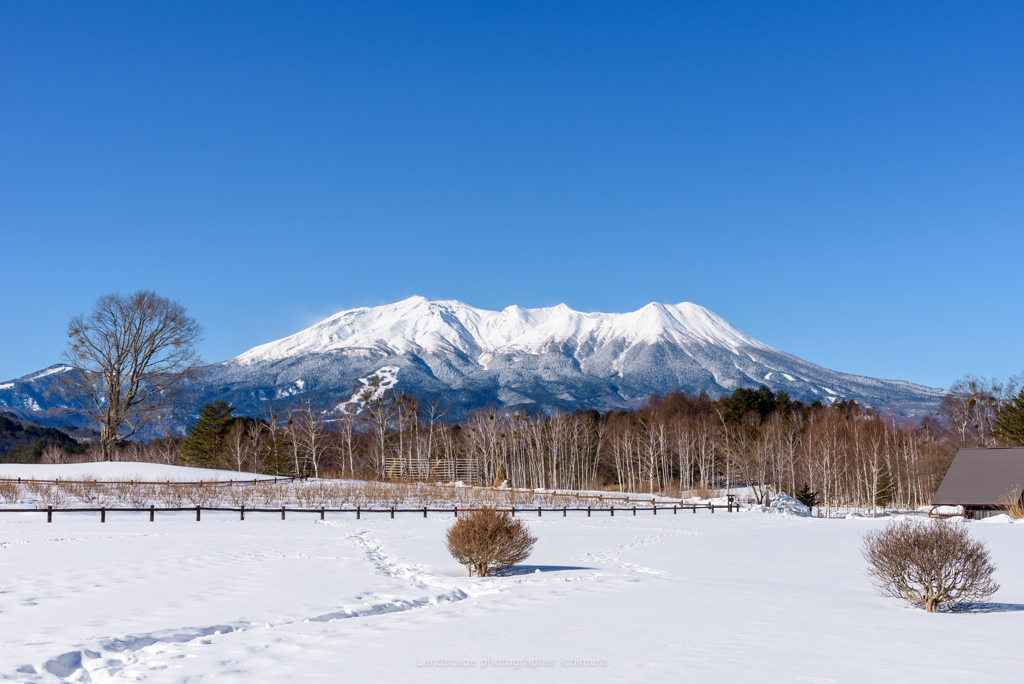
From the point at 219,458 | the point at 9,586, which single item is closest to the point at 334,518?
the point at 9,586

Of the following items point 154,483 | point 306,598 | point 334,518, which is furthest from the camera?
point 154,483

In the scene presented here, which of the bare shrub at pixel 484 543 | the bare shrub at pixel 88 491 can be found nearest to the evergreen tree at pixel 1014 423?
the bare shrub at pixel 484 543

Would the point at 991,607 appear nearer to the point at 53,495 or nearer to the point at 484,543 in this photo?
the point at 484,543

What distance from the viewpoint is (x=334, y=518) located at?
3272 centimetres

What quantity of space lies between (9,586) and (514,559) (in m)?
9.22

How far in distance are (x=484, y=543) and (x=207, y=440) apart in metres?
64.2

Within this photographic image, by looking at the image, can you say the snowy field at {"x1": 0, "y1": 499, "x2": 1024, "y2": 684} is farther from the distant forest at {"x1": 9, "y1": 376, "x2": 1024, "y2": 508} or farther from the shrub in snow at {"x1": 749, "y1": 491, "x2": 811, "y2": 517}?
the distant forest at {"x1": 9, "y1": 376, "x2": 1024, "y2": 508}

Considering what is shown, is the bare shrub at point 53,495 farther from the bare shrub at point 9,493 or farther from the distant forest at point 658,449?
the distant forest at point 658,449

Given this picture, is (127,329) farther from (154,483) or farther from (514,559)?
(514,559)

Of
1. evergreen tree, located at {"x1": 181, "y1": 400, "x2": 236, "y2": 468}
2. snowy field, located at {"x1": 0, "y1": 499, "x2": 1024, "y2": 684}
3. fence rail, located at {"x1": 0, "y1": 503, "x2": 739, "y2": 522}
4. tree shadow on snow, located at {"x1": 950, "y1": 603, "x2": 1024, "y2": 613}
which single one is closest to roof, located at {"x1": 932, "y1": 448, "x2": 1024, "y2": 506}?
fence rail, located at {"x1": 0, "y1": 503, "x2": 739, "y2": 522}

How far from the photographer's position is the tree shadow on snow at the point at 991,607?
12.4 m

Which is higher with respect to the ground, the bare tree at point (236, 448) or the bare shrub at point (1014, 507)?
the bare tree at point (236, 448)

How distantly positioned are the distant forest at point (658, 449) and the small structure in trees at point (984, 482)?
965 centimetres

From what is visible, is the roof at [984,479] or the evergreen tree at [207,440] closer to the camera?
the roof at [984,479]
